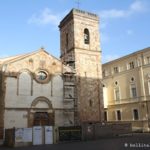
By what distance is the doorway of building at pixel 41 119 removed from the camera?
93.8 feet

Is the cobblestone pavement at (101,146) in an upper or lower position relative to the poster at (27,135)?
lower

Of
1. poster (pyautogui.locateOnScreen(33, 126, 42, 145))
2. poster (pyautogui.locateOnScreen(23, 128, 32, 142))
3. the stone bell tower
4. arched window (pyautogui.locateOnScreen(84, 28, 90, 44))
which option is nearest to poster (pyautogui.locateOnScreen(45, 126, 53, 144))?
poster (pyautogui.locateOnScreen(33, 126, 42, 145))

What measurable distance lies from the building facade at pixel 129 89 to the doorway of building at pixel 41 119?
1639 cm

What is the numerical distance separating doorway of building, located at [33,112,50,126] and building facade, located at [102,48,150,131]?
1639 cm

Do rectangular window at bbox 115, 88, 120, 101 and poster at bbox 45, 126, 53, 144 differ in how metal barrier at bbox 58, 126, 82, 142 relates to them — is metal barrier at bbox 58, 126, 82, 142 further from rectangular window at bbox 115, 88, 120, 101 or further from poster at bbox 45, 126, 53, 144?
rectangular window at bbox 115, 88, 120, 101

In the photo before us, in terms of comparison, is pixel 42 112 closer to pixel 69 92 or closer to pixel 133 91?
pixel 69 92

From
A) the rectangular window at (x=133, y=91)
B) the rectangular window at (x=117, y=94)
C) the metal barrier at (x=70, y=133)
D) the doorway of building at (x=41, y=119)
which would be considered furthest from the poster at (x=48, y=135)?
the rectangular window at (x=117, y=94)

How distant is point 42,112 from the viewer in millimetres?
29062

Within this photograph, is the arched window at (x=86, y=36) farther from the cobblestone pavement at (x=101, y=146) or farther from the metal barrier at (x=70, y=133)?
the cobblestone pavement at (x=101, y=146)

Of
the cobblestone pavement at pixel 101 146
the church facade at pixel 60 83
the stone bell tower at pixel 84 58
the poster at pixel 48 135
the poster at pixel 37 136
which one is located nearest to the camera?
the cobblestone pavement at pixel 101 146

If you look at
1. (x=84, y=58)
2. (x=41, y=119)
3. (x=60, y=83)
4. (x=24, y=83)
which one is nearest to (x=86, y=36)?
(x=84, y=58)

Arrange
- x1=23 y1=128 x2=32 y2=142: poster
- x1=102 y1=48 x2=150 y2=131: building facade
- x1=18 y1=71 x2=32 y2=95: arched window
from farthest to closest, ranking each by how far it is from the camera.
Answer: x1=102 y1=48 x2=150 y2=131: building facade
x1=18 y1=71 x2=32 y2=95: arched window
x1=23 y1=128 x2=32 y2=142: poster

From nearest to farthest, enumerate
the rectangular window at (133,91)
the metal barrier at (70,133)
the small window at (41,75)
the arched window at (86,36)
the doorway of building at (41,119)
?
the metal barrier at (70,133) < the doorway of building at (41,119) < the small window at (41,75) < the arched window at (86,36) < the rectangular window at (133,91)

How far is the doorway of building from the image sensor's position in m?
28.6
